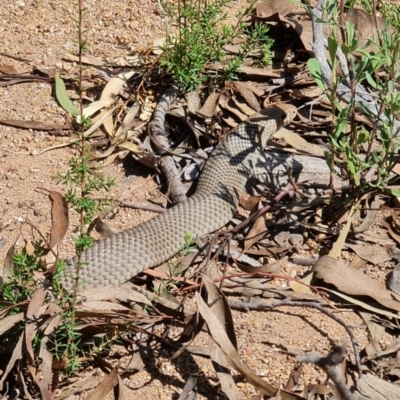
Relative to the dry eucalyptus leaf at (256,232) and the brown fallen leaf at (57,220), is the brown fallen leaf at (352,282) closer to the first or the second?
the dry eucalyptus leaf at (256,232)

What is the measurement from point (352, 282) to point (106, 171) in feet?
6.49

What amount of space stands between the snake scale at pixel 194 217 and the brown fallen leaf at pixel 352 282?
0.86 m

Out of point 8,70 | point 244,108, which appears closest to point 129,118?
point 244,108

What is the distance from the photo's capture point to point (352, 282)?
466cm

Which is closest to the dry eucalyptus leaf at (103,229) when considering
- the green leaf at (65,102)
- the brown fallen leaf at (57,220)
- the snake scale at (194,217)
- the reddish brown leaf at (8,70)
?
the snake scale at (194,217)

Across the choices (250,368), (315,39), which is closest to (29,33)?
(315,39)

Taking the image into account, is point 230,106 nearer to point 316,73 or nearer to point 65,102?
point 316,73

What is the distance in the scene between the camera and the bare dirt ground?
4195 millimetres

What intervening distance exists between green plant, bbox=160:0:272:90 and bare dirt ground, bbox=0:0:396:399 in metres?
0.77

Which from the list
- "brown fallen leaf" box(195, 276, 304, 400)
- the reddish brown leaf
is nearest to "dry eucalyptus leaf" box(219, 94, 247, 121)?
the reddish brown leaf

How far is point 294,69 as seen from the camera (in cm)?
631

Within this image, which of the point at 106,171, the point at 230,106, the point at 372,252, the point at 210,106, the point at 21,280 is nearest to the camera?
the point at 21,280

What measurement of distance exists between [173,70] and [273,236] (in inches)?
60.8

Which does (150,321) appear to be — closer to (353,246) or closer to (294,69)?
(353,246)
